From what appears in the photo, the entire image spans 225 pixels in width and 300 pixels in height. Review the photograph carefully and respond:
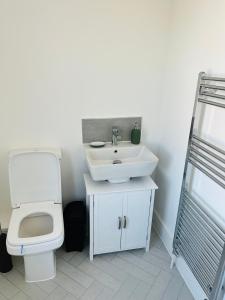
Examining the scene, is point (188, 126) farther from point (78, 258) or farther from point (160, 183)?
point (78, 258)

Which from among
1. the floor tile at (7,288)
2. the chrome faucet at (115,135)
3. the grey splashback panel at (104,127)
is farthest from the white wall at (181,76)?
the floor tile at (7,288)

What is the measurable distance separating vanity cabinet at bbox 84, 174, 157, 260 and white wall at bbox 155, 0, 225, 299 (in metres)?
0.22

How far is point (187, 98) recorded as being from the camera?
1.74 metres

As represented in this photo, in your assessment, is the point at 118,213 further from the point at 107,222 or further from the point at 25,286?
the point at 25,286

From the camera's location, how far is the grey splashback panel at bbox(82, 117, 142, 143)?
207cm

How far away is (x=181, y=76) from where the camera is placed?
1.81 metres

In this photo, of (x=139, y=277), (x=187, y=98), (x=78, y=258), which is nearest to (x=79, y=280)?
(x=78, y=258)

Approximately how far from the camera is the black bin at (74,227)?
198cm

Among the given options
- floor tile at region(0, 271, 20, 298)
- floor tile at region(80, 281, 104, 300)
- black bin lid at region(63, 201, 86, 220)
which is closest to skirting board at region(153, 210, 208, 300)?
floor tile at region(80, 281, 104, 300)

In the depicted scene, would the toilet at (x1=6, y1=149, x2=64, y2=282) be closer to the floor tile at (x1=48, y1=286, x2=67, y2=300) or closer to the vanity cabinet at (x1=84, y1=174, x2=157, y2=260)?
the floor tile at (x1=48, y1=286, x2=67, y2=300)

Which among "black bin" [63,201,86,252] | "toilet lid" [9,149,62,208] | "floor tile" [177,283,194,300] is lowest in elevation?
"floor tile" [177,283,194,300]

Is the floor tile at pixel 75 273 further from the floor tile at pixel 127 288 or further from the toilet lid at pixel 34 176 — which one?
the toilet lid at pixel 34 176

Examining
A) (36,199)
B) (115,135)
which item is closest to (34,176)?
(36,199)

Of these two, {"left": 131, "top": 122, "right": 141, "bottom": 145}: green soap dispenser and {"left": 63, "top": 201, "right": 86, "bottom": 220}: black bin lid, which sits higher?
{"left": 131, "top": 122, "right": 141, "bottom": 145}: green soap dispenser
